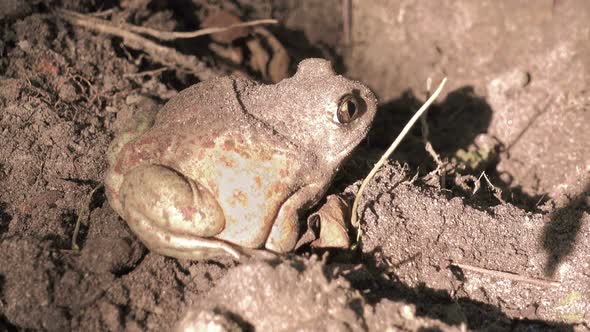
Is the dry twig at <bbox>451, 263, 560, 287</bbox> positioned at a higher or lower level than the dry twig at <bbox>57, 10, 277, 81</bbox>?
higher

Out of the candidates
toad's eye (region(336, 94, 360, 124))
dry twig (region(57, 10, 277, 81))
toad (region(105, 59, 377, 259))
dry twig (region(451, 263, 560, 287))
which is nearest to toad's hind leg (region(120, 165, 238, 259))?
toad (region(105, 59, 377, 259))

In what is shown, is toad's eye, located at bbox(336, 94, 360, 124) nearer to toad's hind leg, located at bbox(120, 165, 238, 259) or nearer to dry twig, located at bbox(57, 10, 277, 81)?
toad's hind leg, located at bbox(120, 165, 238, 259)

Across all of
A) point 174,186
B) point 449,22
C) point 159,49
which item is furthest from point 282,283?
point 449,22

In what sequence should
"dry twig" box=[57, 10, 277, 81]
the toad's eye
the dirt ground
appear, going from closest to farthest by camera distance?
the dirt ground < the toad's eye < "dry twig" box=[57, 10, 277, 81]

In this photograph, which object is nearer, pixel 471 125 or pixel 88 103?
pixel 88 103

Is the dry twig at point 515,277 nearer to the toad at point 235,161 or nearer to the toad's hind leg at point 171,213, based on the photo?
the toad at point 235,161

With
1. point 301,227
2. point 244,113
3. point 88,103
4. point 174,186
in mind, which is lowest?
point 88,103

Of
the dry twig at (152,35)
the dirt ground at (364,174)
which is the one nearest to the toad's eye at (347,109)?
the dirt ground at (364,174)

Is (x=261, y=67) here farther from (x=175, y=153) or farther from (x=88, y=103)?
(x=175, y=153)

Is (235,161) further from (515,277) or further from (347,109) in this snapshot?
(515,277)
